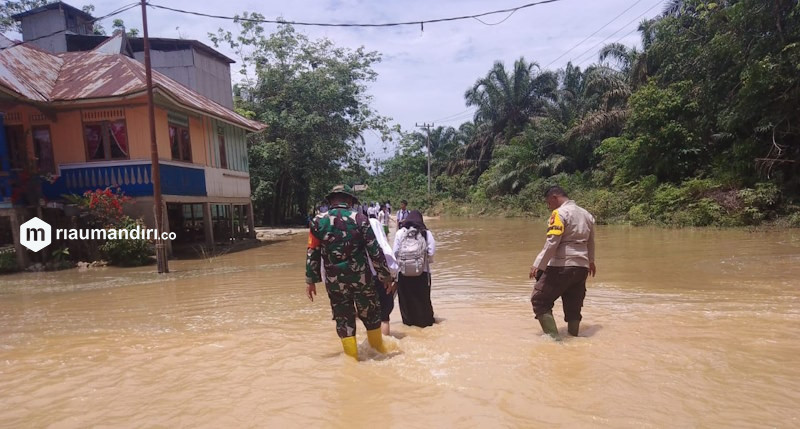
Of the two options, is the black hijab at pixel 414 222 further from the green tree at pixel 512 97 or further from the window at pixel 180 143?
Result: the green tree at pixel 512 97

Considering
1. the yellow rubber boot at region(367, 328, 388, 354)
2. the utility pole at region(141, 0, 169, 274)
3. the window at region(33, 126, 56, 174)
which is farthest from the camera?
the window at region(33, 126, 56, 174)

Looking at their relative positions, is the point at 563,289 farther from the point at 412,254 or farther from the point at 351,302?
the point at 351,302

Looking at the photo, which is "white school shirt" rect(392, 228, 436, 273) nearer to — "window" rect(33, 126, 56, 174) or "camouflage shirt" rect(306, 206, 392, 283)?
"camouflage shirt" rect(306, 206, 392, 283)

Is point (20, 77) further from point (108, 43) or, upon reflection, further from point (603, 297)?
point (603, 297)

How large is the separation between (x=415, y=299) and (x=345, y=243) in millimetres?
1615

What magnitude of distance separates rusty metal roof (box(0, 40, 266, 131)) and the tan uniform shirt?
11.2 meters

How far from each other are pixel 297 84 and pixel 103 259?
15.7m

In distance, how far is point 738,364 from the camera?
13.5 feet

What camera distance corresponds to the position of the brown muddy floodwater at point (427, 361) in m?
3.42

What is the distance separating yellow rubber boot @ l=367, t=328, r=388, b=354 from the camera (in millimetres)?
4660

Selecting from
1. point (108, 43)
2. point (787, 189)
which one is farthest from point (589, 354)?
point (108, 43)

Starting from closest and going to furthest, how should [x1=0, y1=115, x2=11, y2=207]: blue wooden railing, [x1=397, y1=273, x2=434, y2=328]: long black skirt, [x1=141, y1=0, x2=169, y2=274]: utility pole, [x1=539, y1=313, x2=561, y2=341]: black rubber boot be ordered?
[x1=539, y1=313, x2=561, y2=341]: black rubber boot < [x1=397, y1=273, x2=434, y2=328]: long black skirt < [x1=141, y1=0, x2=169, y2=274]: utility pole < [x1=0, y1=115, x2=11, y2=207]: blue wooden railing

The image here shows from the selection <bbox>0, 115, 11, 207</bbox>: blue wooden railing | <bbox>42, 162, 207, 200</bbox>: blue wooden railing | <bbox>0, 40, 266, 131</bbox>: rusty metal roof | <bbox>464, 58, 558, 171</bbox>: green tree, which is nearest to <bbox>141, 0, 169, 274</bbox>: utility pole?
<bbox>0, 40, 266, 131</bbox>: rusty metal roof

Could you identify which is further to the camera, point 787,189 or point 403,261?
point 787,189
